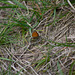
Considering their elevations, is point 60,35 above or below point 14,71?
above

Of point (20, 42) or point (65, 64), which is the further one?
point (20, 42)

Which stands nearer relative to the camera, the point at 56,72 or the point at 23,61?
the point at 56,72

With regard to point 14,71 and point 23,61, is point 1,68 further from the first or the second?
point 23,61

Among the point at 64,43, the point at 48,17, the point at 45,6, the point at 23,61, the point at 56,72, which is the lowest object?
the point at 56,72

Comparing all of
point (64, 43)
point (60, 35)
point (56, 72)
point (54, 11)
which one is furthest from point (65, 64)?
point (54, 11)

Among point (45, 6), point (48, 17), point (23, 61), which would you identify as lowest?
point (23, 61)

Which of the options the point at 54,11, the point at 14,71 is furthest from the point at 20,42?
the point at 54,11

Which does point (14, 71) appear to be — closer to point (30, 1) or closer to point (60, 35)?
point (60, 35)

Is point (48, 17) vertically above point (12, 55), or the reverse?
point (48, 17)
